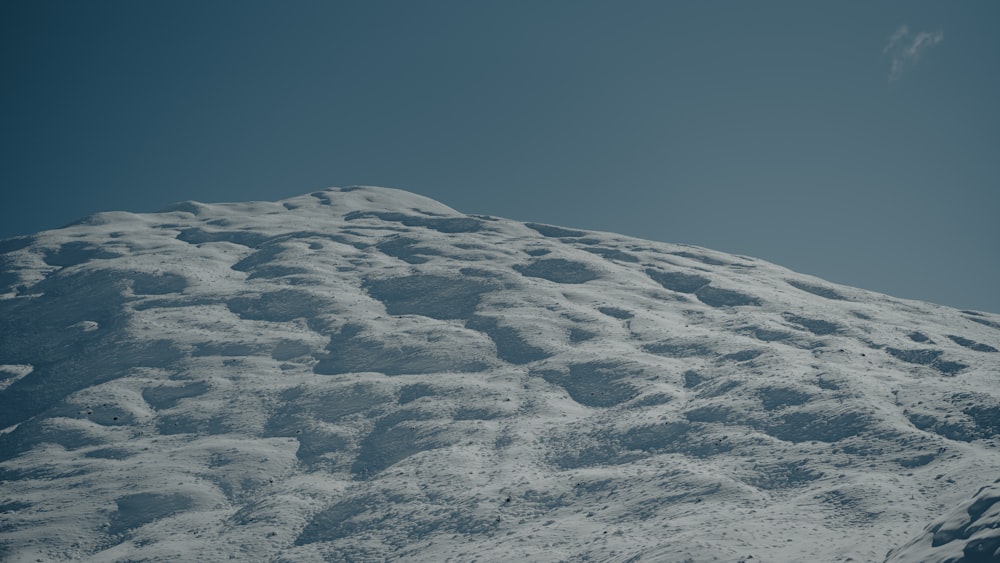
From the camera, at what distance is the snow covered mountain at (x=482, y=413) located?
95.6ft

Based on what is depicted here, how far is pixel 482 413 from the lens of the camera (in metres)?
45.5

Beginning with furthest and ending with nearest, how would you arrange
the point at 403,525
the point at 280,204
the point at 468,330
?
the point at 280,204 → the point at 468,330 → the point at 403,525

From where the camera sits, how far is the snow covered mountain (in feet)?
95.6

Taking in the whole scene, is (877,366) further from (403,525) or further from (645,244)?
(645,244)

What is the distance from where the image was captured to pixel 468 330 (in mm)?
61250

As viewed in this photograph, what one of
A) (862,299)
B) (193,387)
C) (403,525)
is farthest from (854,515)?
(862,299)

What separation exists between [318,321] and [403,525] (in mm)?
35660

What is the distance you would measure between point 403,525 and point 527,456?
894 centimetres

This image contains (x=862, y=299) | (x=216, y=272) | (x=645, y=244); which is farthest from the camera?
(x=645, y=244)

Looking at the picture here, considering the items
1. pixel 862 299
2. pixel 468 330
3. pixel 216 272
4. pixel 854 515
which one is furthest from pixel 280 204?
pixel 854 515

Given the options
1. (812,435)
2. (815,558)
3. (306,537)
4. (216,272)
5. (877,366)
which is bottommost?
(306,537)

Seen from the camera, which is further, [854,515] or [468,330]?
[468,330]

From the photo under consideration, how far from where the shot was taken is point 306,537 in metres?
32.9

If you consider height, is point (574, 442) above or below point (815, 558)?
above
